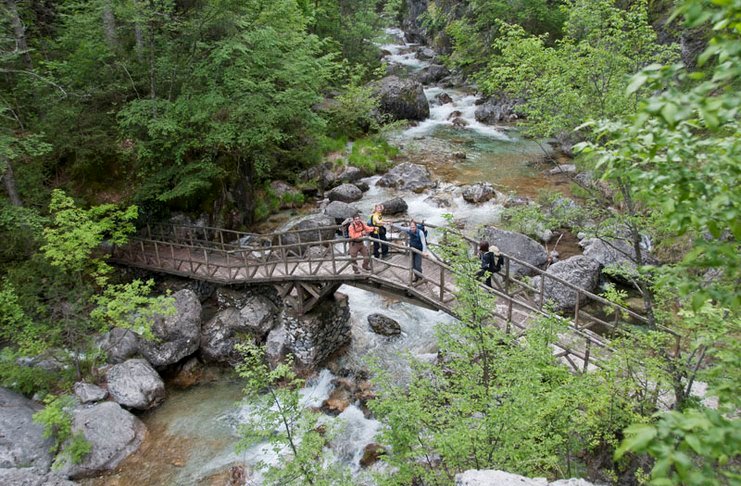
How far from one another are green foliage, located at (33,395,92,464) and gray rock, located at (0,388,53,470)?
0.71ft

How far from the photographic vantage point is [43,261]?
12.7m

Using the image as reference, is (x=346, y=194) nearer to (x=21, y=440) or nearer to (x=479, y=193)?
(x=479, y=193)

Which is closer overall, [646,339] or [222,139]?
[646,339]

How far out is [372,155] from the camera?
91.1ft

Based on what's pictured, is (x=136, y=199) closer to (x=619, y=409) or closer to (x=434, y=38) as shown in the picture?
(x=619, y=409)

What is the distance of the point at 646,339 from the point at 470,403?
9.60ft

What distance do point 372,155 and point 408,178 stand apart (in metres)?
3.81

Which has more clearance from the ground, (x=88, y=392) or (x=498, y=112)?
(x=498, y=112)

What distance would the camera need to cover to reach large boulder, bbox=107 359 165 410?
12242 mm

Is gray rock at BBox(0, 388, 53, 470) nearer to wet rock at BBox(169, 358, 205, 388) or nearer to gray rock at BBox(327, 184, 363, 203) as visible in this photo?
wet rock at BBox(169, 358, 205, 388)

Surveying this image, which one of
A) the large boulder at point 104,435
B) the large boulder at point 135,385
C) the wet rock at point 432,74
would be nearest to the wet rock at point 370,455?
the large boulder at point 104,435

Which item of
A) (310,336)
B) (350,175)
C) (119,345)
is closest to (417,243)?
(310,336)

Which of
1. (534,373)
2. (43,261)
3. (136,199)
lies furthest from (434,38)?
(534,373)

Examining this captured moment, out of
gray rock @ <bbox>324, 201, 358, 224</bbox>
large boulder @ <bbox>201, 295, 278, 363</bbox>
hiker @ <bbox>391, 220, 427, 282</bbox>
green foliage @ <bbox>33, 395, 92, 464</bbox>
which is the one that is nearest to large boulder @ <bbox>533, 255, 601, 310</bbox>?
hiker @ <bbox>391, 220, 427, 282</bbox>
